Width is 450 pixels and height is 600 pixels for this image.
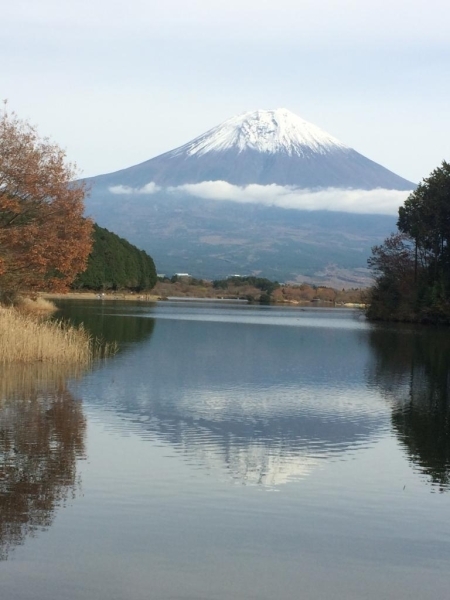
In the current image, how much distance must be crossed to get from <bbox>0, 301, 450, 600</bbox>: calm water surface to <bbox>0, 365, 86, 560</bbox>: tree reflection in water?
3 cm

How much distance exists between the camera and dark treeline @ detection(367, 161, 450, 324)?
1994 inches

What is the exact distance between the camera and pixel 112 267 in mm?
82062

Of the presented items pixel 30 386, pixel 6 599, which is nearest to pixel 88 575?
pixel 6 599

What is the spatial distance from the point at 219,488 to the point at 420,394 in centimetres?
→ 993

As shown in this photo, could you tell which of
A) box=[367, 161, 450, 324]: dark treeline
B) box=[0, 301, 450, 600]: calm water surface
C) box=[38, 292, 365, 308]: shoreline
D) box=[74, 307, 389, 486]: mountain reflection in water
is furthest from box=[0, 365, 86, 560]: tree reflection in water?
box=[38, 292, 365, 308]: shoreline

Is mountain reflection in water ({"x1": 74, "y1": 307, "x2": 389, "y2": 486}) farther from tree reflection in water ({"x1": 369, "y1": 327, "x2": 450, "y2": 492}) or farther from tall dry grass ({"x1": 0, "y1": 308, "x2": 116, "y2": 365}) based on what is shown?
tall dry grass ({"x1": 0, "y1": 308, "x2": 116, "y2": 365})

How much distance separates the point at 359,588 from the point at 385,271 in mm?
52689

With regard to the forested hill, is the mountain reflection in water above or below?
below

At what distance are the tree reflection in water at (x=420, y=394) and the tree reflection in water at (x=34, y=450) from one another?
3.76 m

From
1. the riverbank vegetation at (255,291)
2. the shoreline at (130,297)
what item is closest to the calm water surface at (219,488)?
the shoreline at (130,297)

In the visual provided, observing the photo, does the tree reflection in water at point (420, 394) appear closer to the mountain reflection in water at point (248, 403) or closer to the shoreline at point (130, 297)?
the mountain reflection in water at point (248, 403)

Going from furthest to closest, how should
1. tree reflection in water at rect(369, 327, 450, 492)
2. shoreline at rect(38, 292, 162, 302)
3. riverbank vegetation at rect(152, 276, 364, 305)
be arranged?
riverbank vegetation at rect(152, 276, 364, 305) < shoreline at rect(38, 292, 162, 302) < tree reflection in water at rect(369, 327, 450, 492)

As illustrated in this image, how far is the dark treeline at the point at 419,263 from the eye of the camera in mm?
50656

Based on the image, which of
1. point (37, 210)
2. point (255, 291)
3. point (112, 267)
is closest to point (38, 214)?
point (37, 210)
